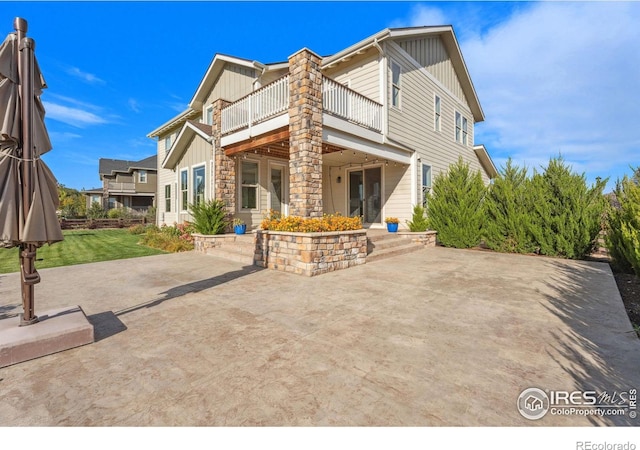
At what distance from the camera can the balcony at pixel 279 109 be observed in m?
7.71

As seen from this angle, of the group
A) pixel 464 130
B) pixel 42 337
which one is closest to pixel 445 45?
pixel 464 130

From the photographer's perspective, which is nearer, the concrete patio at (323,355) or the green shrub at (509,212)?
the concrete patio at (323,355)

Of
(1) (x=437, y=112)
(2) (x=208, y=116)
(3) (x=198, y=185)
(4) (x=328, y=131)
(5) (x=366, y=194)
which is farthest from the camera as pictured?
(2) (x=208, y=116)

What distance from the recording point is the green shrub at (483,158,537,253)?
9.01 metres

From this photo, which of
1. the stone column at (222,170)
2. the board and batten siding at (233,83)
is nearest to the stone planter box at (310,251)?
the stone column at (222,170)

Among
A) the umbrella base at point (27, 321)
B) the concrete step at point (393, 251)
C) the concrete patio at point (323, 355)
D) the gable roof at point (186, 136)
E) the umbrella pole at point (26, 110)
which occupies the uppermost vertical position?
the gable roof at point (186, 136)

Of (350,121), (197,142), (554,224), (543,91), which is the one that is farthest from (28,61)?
(543,91)

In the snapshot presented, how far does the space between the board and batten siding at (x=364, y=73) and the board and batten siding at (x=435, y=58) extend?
1.91m

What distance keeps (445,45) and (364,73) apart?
6.31 metres

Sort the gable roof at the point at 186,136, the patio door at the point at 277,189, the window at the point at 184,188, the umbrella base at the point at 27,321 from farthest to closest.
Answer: the window at the point at 184,188
the patio door at the point at 277,189
the gable roof at the point at 186,136
the umbrella base at the point at 27,321

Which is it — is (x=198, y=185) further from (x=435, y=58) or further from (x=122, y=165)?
(x=122, y=165)

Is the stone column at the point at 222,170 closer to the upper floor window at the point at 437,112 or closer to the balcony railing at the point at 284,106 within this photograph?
the balcony railing at the point at 284,106

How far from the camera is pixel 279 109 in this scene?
777cm
